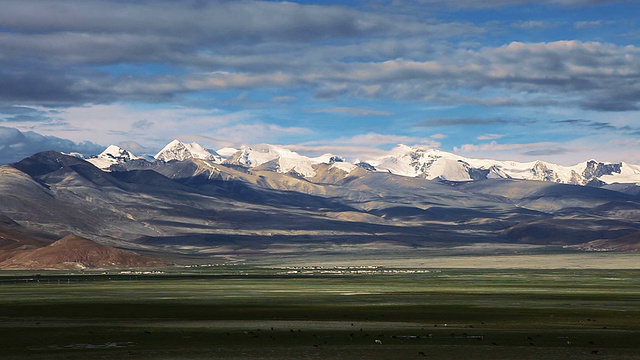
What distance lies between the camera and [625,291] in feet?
401

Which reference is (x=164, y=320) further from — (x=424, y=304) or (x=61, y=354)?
(x=424, y=304)

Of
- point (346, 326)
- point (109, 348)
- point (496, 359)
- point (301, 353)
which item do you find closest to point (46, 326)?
point (109, 348)

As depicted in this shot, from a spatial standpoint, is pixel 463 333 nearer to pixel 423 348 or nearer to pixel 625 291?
pixel 423 348

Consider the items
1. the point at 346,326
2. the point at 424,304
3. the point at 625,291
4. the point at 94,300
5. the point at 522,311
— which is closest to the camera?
the point at 346,326

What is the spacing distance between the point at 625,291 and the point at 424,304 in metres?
39.8

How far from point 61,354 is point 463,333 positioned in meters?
25.3

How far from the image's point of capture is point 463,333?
6119 cm

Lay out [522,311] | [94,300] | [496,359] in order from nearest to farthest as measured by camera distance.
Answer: [496,359]
[522,311]
[94,300]

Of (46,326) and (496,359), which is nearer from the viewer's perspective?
(496,359)

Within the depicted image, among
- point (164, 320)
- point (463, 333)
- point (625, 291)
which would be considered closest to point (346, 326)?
point (463, 333)

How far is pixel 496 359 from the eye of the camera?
47.9 m

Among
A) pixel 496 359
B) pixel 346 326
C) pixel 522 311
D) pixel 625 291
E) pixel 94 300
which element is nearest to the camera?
pixel 496 359

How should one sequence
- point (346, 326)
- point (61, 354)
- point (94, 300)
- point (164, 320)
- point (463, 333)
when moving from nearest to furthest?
point (61, 354) → point (463, 333) → point (346, 326) → point (164, 320) → point (94, 300)

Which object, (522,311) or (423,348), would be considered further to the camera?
(522,311)
